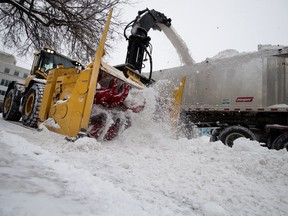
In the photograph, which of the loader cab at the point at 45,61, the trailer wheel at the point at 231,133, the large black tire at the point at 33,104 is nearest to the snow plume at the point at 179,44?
the trailer wheel at the point at 231,133

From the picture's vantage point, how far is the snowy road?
43.5 inches

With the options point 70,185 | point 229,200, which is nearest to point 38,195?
point 70,185

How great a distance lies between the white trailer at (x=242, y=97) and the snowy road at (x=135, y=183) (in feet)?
9.92

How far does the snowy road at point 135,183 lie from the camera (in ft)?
3.62

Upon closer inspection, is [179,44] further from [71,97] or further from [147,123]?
[71,97]

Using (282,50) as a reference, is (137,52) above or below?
below

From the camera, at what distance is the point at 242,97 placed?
584 centimetres

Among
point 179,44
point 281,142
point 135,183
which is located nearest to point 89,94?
point 135,183

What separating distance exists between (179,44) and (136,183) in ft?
20.8

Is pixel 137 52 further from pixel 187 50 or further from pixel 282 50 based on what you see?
pixel 282 50

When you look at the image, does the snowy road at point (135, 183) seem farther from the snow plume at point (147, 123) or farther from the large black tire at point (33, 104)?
the large black tire at point (33, 104)

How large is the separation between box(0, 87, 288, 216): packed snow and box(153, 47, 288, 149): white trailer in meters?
3.06

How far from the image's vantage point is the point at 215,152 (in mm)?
3033

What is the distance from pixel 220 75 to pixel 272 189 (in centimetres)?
506
